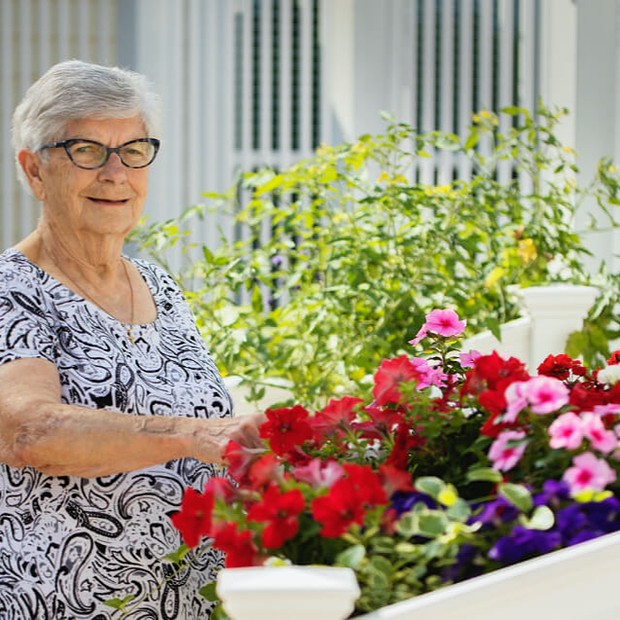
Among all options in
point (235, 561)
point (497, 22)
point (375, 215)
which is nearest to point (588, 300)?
point (375, 215)

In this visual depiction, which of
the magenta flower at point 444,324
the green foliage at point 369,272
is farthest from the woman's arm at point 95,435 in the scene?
the green foliage at point 369,272

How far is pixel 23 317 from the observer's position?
2031 mm

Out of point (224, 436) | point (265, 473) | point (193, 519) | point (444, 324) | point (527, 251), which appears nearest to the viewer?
point (265, 473)

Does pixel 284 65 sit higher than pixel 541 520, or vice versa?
pixel 284 65

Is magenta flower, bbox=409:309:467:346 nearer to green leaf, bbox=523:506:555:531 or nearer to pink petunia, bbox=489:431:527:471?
pink petunia, bbox=489:431:527:471

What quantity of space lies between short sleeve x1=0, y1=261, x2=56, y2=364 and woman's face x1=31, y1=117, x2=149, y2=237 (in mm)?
146

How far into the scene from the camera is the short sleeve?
196cm

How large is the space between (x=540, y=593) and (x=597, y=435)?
0.70 feet

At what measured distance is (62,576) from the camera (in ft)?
6.61

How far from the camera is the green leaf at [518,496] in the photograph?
4.38ft

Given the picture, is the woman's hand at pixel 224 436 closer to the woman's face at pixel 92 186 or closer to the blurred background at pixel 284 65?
the woman's face at pixel 92 186

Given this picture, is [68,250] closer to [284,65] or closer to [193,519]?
[193,519]

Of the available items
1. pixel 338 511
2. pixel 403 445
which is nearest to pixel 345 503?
pixel 338 511

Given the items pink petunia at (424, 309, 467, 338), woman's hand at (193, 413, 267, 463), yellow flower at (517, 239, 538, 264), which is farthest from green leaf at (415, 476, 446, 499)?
yellow flower at (517, 239, 538, 264)
